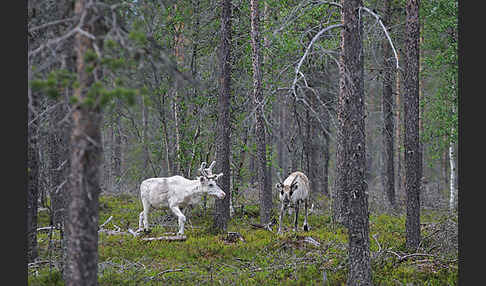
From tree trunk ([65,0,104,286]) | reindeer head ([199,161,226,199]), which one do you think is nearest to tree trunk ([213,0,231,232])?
reindeer head ([199,161,226,199])

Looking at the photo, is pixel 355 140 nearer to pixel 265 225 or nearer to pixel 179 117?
pixel 265 225

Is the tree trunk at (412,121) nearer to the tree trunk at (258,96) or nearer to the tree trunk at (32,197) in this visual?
the tree trunk at (258,96)

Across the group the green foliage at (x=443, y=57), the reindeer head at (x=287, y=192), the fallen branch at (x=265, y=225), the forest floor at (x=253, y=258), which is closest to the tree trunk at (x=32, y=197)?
the forest floor at (x=253, y=258)

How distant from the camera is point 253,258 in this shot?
1030 cm

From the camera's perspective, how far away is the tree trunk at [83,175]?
528 cm

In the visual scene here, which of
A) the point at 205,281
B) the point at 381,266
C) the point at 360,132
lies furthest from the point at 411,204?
the point at 205,281

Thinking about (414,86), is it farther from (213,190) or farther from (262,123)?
(213,190)

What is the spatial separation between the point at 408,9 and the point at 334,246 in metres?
6.17

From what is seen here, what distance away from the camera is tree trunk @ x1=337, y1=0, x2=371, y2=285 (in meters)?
7.12

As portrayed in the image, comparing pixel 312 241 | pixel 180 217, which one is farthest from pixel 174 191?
pixel 312 241

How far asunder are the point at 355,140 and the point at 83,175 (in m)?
4.47

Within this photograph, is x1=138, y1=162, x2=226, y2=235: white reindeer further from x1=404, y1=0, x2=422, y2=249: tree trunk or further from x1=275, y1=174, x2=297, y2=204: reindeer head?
x1=404, y1=0, x2=422, y2=249: tree trunk

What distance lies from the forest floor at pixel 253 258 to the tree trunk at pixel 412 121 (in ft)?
2.36

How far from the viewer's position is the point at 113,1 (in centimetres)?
611
